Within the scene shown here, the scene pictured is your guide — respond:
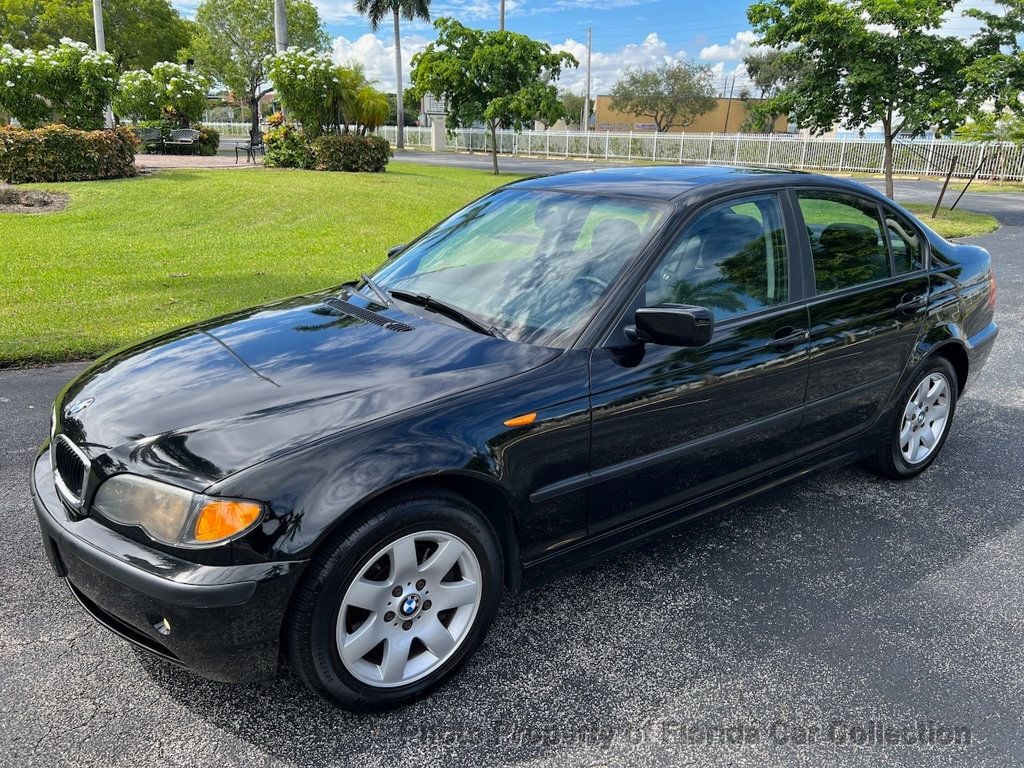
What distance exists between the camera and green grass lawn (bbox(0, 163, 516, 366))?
6793 millimetres

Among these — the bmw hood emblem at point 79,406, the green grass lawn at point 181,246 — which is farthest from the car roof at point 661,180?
the green grass lawn at point 181,246

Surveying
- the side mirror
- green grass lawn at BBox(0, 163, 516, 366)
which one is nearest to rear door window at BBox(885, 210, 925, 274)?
the side mirror

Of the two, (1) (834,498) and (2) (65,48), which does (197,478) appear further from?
(2) (65,48)

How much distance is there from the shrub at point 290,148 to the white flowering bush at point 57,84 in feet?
13.2

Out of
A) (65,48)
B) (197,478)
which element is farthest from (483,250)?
(65,48)

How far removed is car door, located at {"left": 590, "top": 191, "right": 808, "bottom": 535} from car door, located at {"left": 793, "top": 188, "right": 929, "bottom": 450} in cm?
16

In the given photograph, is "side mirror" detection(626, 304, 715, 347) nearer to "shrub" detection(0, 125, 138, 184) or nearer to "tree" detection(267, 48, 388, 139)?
"shrub" detection(0, 125, 138, 184)

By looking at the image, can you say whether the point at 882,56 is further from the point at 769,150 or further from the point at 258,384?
the point at 769,150

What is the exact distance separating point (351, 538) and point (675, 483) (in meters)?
1.39

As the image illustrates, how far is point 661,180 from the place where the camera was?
11.1ft

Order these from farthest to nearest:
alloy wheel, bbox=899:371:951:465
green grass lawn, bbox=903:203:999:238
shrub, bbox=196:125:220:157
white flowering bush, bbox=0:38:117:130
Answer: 1. shrub, bbox=196:125:220:157
2. white flowering bush, bbox=0:38:117:130
3. green grass lawn, bbox=903:203:999:238
4. alloy wheel, bbox=899:371:951:465

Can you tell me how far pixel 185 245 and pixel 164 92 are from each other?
70.3 feet

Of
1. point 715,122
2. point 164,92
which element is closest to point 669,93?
point 715,122

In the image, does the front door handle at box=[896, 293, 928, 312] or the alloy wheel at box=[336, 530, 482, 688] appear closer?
→ the alloy wheel at box=[336, 530, 482, 688]
